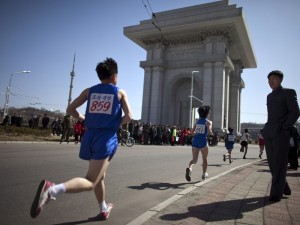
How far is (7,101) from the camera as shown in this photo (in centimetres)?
4950

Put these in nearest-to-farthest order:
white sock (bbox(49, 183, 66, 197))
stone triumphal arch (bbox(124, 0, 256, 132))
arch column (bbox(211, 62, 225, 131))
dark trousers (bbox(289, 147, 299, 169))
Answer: white sock (bbox(49, 183, 66, 197)) < dark trousers (bbox(289, 147, 299, 169)) < arch column (bbox(211, 62, 225, 131)) < stone triumphal arch (bbox(124, 0, 256, 132))

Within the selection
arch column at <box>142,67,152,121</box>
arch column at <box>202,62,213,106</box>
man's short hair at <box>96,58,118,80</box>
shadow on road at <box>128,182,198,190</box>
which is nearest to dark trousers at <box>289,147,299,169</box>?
shadow on road at <box>128,182,198,190</box>

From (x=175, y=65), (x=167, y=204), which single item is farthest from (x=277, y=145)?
(x=175, y=65)

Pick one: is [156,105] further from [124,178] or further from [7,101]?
[124,178]

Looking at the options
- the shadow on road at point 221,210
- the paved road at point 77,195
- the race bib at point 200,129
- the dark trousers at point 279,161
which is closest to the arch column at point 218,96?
the paved road at point 77,195

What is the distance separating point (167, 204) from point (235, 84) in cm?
5196

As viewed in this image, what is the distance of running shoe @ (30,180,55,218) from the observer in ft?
9.03

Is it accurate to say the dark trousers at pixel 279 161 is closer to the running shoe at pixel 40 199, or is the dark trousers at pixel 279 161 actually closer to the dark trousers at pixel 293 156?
the running shoe at pixel 40 199

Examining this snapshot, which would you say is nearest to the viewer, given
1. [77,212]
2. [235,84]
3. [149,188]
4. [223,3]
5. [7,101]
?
[77,212]

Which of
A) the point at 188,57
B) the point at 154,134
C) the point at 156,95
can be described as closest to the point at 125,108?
the point at 154,134

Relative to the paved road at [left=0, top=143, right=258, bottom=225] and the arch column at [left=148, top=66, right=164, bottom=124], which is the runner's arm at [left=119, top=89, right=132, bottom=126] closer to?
the paved road at [left=0, top=143, right=258, bottom=225]

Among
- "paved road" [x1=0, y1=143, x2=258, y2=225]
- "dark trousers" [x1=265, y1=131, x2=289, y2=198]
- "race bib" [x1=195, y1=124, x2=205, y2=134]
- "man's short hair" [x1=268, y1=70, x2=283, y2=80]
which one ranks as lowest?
"paved road" [x1=0, y1=143, x2=258, y2=225]

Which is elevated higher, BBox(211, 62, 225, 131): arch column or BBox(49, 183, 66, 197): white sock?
BBox(211, 62, 225, 131): arch column

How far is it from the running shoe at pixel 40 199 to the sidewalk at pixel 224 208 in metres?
1.19
